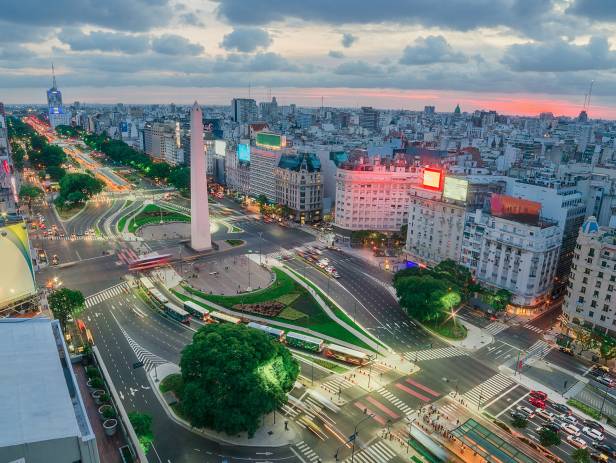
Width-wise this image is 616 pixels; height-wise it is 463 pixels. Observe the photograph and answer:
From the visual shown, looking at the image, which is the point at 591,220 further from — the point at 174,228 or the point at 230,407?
the point at 174,228

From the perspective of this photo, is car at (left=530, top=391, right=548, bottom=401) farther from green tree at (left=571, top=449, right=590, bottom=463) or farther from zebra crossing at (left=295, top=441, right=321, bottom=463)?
zebra crossing at (left=295, top=441, right=321, bottom=463)

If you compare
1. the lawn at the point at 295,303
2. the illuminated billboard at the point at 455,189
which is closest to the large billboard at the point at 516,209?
the illuminated billboard at the point at 455,189

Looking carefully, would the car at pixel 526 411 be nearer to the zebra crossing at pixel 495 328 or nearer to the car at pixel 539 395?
the car at pixel 539 395

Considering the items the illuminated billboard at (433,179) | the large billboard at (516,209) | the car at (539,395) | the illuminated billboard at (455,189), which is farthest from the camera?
the illuminated billboard at (433,179)

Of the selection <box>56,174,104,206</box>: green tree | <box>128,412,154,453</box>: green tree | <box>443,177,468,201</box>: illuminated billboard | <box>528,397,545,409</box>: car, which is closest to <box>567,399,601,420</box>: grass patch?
<box>528,397,545,409</box>: car

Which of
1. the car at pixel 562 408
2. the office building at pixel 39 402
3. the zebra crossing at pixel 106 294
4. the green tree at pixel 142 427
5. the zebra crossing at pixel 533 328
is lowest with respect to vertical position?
the car at pixel 562 408

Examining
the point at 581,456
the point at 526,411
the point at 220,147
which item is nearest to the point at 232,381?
the point at 581,456

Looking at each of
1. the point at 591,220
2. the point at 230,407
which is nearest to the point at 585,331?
the point at 591,220
